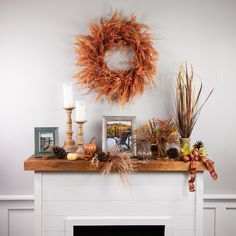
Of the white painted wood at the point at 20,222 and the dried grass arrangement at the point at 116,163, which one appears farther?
the white painted wood at the point at 20,222

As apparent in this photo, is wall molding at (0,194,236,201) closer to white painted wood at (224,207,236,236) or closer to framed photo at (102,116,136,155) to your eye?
white painted wood at (224,207,236,236)

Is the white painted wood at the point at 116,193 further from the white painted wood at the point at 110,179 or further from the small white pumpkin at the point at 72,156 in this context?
the small white pumpkin at the point at 72,156

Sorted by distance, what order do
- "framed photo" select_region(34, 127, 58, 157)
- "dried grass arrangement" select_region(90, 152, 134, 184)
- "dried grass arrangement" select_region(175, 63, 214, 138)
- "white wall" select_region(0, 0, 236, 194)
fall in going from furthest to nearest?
"white wall" select_region(0, 0, 236, 194) → "dried grass arrangement" select_region(175, 63, 214, 138) → "framed photo" select_region(34, 127, 58, 157) → "dried grass arrangement" select_region(90, 152, 134, 184)

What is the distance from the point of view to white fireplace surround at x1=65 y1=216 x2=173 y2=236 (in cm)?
217

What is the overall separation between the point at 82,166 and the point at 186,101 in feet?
2.79

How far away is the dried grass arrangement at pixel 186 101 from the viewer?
2.33 metres

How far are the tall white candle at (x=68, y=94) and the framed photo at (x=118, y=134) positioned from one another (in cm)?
26

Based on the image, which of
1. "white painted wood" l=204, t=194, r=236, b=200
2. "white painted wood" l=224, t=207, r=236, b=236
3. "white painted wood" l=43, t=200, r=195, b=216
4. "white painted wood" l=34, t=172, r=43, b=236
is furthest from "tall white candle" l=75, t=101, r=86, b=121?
"white painted wood" l=224, t=207, r=236, b=236

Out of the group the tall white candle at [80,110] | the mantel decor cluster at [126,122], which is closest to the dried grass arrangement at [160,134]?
the mantel decor cluster at [126,122]

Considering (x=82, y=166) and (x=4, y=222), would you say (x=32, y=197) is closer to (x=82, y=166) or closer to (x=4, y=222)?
(x=4, y=222)

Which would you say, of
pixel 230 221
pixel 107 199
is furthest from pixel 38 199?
pixel 230 221

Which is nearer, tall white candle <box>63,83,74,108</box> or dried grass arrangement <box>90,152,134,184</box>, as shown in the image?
dried grass arrangement <box>90,152,134,184</box>

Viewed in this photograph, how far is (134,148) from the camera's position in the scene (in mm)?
2275

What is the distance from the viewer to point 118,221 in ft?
7.14
